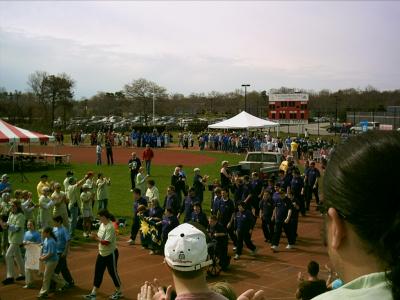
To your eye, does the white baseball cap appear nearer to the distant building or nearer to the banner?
the banner

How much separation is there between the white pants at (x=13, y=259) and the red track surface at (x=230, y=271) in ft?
1.05

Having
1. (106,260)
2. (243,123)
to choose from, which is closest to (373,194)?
(106,260)

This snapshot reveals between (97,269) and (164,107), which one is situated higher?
(164,107)

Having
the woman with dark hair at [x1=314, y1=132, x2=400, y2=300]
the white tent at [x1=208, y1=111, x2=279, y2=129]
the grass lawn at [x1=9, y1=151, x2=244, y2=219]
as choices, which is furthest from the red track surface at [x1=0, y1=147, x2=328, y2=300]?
the white tent at [x1=208, y1=111, x2=279, y2=129]

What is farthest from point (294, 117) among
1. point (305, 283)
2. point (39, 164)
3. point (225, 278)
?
point (305, 283)

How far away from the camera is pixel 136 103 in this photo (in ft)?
283

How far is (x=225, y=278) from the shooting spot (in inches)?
426

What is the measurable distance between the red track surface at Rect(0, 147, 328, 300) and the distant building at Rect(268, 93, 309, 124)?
173ft

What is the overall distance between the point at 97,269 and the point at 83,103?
97726mm

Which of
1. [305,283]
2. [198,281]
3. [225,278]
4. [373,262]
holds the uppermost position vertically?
[373,262]

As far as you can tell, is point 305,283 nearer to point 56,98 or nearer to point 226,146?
point 226,146

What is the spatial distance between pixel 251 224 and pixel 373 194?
1158 centimetres

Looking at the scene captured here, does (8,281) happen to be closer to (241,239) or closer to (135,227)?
(135,227)

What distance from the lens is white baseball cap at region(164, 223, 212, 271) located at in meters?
2.40
